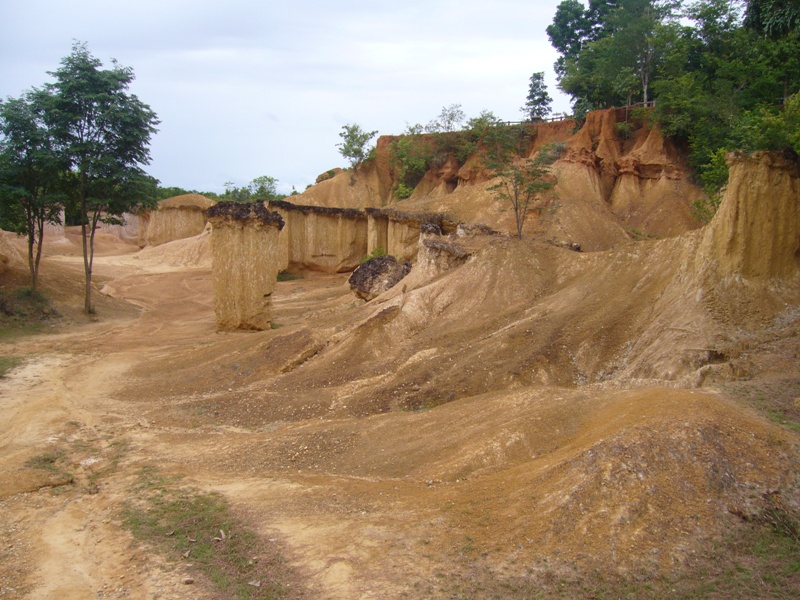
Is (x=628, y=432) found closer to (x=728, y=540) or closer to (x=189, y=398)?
(x=728, y=540)

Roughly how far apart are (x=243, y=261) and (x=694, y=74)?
2373 centimetres

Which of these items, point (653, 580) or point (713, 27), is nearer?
point (653, 580)

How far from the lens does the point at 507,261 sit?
15.9 meters

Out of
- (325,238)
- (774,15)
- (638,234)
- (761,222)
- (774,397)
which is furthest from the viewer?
(325,238)

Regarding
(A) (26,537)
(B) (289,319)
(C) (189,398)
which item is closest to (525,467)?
(A) (26,537)

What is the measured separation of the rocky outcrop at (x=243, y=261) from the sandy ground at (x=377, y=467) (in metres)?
5.34

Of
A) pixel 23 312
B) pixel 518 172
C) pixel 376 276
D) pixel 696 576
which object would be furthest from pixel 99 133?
pixel 696 576

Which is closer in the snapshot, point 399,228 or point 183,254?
point 399,228

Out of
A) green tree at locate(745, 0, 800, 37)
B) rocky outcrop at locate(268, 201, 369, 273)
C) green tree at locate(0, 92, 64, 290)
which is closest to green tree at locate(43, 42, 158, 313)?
green tree at locate(0, 92, 64, 290)

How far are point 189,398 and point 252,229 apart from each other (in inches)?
299

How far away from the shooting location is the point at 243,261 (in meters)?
19.6

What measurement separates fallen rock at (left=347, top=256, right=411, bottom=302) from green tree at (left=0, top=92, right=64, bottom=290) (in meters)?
11.5

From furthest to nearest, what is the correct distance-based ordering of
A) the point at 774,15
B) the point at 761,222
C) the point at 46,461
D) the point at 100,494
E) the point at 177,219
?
the point at 177,219 → the point at 774,15 → the point at 761,222 → the point at 46,461 → the point at 100,494

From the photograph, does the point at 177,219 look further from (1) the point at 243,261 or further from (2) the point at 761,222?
(2) the point at 761,222
